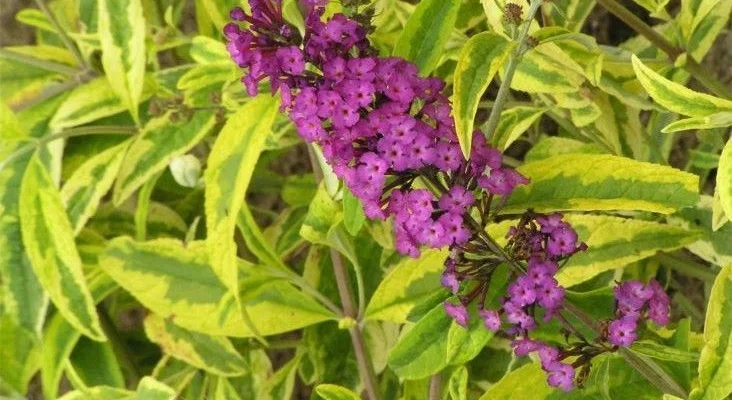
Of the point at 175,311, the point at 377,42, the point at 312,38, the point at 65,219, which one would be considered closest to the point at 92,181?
the point at 65,219

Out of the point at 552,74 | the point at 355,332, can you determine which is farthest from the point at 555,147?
the point at 355,332

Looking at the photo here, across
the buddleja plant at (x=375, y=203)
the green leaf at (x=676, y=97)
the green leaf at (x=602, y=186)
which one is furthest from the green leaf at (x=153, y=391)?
the green leaf at (x=676, y=97)

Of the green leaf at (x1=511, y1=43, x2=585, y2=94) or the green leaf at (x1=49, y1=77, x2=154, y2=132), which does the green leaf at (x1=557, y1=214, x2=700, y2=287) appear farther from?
the green leaf at (x1=49, y1=77, x2=154, y2=132)

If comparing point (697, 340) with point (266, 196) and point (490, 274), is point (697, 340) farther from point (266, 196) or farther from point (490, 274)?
point (266, 196)

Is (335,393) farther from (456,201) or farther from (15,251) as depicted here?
(15,251)

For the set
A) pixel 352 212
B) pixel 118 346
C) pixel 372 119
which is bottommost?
pixel 118 346

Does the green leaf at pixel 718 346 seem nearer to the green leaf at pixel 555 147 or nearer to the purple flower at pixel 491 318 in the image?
the purple flower at pixel 491 318

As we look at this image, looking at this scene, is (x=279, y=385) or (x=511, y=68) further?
(x=279, y=385)
